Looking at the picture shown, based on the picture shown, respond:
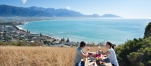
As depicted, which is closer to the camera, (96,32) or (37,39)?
(37,39)

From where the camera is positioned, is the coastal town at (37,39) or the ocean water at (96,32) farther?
the ocean water at (96,32)

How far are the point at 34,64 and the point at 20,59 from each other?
65cm

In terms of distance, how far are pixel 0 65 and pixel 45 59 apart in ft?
5.03

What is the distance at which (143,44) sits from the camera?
24.1ft

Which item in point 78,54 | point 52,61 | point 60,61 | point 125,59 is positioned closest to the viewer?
point 78,54

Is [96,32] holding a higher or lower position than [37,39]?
higher

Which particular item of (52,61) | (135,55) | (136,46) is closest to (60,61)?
(52,61)

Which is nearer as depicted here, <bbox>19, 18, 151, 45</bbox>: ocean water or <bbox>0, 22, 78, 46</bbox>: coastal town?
<bbox>0, 22, 78, 46</bbox>: coastal town

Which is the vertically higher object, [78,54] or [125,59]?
[78,54]

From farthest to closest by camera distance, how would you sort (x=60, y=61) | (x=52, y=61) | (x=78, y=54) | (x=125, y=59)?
(x=125, y=59), (x=52, y=61), (x=60, y=61), (x=78, y=54)

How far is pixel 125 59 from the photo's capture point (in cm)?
729

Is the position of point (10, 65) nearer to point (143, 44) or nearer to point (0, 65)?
point (0, 65)

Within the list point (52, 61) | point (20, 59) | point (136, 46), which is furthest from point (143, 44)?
point (20, 59)

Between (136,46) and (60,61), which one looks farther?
(136,46)
